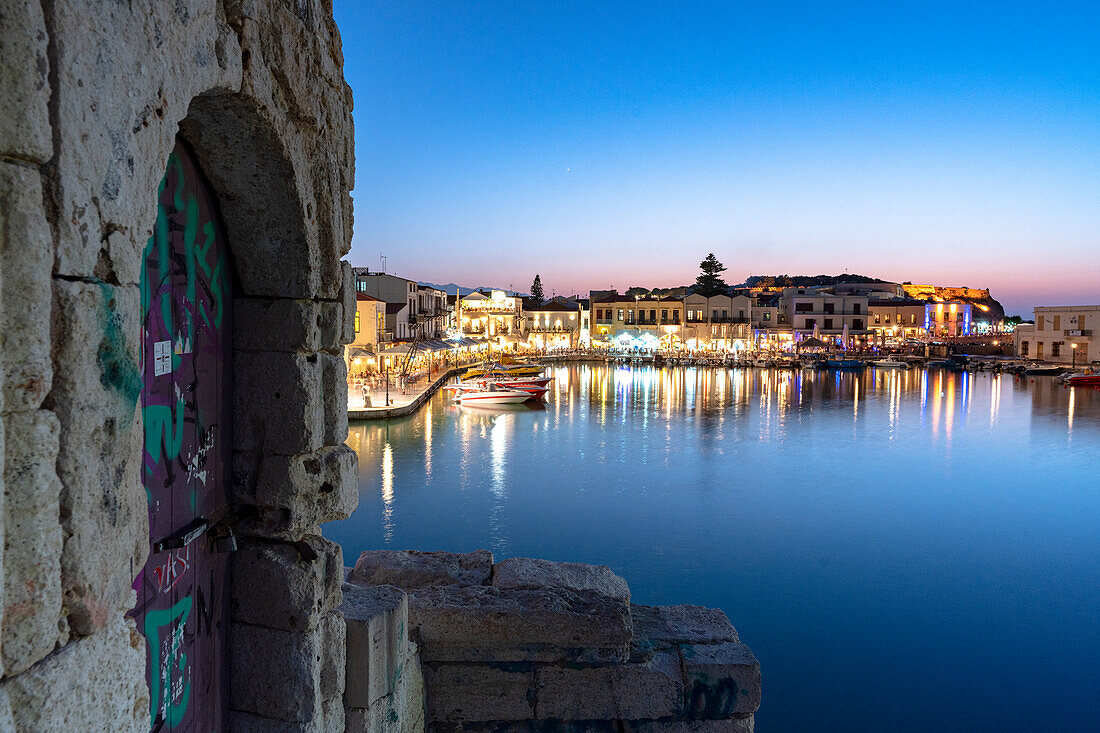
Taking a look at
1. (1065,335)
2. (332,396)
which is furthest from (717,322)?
(332,396)

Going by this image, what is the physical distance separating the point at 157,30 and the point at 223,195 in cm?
104

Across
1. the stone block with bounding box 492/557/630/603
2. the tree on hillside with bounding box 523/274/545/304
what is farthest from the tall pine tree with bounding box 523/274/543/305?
the stone block with bounding box 492/557/630/603

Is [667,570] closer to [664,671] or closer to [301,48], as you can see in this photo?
[664,671]

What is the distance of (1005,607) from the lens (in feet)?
30.9

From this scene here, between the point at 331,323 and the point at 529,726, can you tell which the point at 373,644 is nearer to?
the point at 529,726

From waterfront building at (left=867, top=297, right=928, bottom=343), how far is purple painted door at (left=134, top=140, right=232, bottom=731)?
7333 cm

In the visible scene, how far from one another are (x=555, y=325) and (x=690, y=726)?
59.0m

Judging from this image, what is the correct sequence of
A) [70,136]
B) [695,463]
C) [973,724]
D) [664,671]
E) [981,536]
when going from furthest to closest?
[695,463], [981,536], [973,724], [664,671], [70,136]

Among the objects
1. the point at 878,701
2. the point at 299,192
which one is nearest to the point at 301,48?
the point at 299,192

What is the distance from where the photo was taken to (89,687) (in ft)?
4.71

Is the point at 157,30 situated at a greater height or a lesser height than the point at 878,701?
greater

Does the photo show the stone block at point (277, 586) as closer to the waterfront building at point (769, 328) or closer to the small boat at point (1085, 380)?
the small boat at point (1085, 380)

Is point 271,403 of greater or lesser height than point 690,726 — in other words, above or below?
above

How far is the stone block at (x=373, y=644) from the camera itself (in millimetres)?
2973
